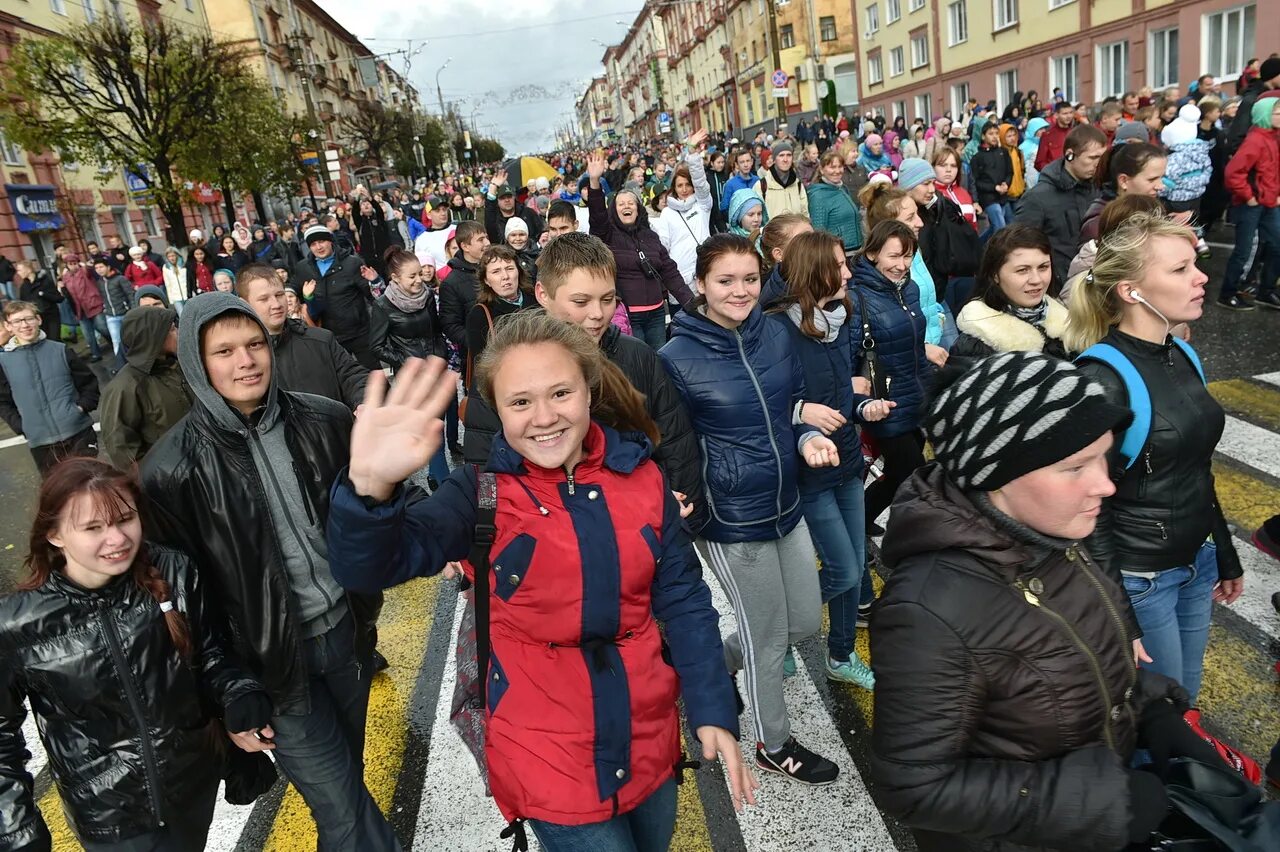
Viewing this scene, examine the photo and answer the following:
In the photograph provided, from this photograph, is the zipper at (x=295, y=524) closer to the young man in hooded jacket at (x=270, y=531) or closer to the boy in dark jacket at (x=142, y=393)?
the young man in hooded jacket at (x=270, y=531)

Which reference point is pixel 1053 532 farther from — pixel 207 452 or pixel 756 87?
pixel 756 87

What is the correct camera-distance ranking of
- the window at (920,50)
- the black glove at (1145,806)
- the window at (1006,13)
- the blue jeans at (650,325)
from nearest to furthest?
the black glove at (1145,806) < the blue jeans at (650,325) < the window at (1006,13) < the window at (920,50)

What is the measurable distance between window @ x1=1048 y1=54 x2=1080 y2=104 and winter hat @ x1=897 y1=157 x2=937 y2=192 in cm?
2514

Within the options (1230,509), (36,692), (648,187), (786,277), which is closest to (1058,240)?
(1230,509)

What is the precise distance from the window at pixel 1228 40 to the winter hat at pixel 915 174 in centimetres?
2000

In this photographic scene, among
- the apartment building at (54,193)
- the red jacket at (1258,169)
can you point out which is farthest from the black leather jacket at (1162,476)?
the apartment building at (54,193)

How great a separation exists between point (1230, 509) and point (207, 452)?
5.39m

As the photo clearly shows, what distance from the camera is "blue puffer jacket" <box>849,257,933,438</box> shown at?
13.3ft

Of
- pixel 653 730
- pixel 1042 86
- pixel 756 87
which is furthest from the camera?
pixel 756 87

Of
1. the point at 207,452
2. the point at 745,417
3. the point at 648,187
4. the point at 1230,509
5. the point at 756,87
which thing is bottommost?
the point at 1230,509

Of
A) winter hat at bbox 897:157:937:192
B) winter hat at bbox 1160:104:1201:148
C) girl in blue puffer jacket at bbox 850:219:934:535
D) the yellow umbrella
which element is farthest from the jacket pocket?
the yellow umbrella

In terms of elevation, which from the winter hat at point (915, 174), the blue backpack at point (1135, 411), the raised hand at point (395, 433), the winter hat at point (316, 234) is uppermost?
the winter hat at point (316, 234)

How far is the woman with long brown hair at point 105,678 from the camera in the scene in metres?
2.17

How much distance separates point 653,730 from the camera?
2.09 meters
